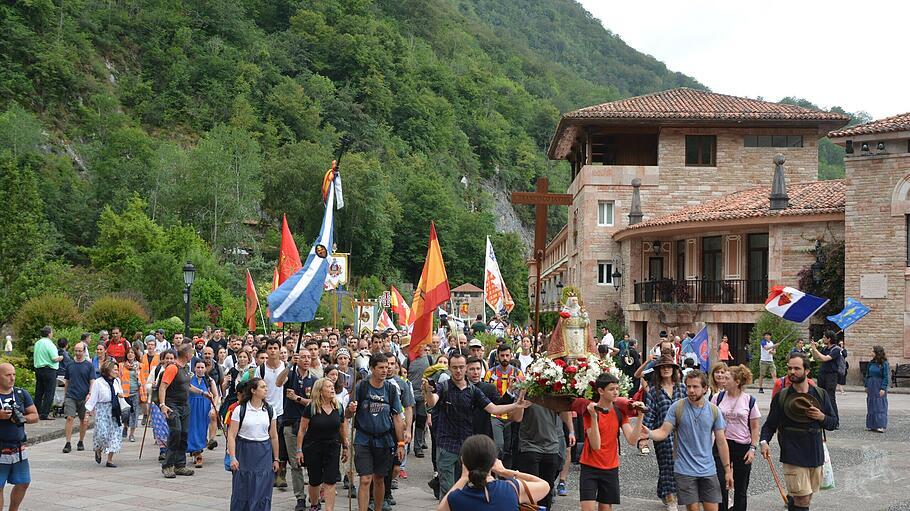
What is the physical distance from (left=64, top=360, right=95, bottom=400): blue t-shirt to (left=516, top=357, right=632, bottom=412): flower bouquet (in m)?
10.6

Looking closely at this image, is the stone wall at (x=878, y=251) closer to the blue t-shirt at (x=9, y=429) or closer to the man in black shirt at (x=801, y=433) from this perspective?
the man in black shirt at (x=801, y=433)

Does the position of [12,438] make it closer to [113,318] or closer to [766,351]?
[113,318]

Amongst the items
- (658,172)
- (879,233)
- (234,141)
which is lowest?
(879,233)

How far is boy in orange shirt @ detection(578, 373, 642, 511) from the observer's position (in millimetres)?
8617

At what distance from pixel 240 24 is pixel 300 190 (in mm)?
30895

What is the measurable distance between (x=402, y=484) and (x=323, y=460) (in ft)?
9.24

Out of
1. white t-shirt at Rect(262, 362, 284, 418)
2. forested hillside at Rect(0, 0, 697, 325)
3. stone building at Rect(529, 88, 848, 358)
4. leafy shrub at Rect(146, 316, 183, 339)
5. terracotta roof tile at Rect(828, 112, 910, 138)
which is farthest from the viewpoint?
forested hillside at Rect(0, 0, 697, 325)

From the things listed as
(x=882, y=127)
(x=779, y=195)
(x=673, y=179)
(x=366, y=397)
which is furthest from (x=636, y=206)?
(x=366, y=397)

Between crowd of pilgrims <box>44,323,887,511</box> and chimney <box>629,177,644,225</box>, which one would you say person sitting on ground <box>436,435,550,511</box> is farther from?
chimney <box>629,177,644,225</box>

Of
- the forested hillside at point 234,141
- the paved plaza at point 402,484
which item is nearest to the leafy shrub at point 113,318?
the forested hillside at point 234,141

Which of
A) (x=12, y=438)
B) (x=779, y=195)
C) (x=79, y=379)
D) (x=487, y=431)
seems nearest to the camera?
(x=12, y=438)

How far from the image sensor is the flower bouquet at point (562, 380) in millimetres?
8852

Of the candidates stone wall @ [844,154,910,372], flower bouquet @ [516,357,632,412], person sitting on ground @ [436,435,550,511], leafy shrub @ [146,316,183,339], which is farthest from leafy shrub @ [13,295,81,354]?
person sitting on ground @ [436,435,550,511]

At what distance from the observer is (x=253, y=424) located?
9.73 m
